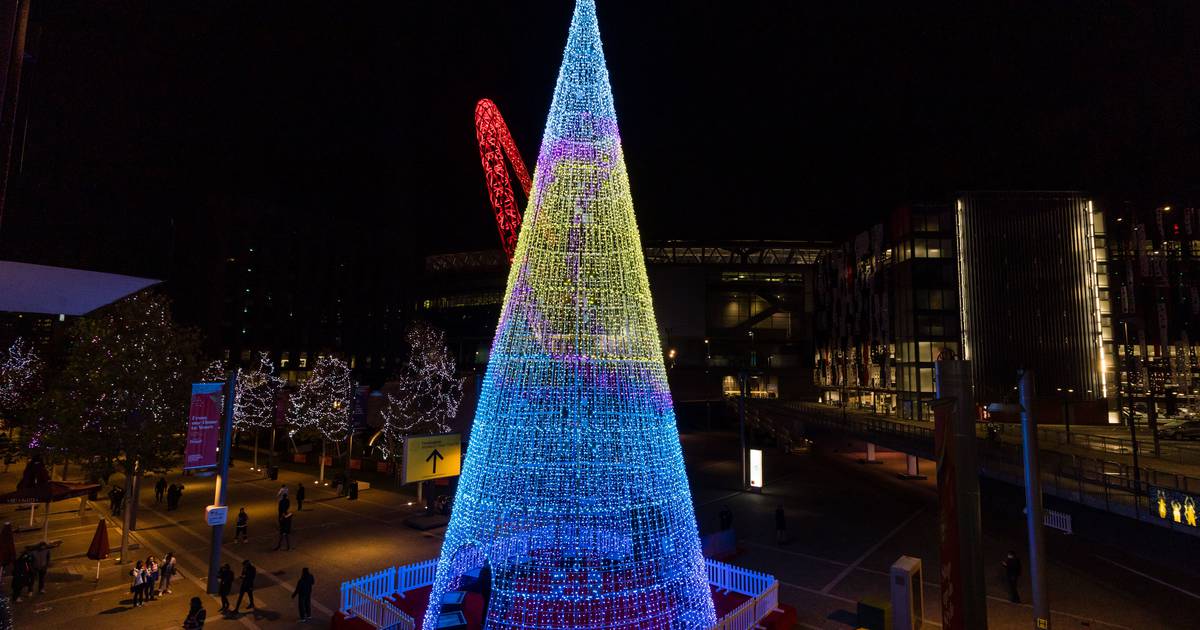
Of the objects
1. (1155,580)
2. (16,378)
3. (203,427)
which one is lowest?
(1155,580)

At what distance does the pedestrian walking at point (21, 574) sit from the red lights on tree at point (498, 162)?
1630 cm

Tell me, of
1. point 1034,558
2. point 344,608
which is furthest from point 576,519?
point 1034,558

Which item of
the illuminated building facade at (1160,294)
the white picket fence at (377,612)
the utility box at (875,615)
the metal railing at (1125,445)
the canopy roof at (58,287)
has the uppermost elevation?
the illuminated building facade at (1160,294)

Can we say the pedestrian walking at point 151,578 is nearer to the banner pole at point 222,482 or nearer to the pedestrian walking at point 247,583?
the banner pole at point 222,482

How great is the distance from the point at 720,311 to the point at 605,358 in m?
59.5

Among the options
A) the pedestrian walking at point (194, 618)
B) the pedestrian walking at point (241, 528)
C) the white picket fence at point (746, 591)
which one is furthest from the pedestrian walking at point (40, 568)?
the white picket fence at point (746, 591)

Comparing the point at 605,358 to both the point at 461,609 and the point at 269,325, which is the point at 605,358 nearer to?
the point at 461,609

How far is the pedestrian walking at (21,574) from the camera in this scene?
13387 mm

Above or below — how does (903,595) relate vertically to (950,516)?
below

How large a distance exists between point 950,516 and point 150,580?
56.3 ft

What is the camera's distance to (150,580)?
540 inches

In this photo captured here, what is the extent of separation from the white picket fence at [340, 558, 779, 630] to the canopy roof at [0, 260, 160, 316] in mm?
7034

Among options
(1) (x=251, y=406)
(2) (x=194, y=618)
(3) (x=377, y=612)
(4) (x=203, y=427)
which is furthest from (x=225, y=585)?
(1) (x=251, y=406)

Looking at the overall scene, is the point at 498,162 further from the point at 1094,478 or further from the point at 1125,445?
the point at 1125,445
